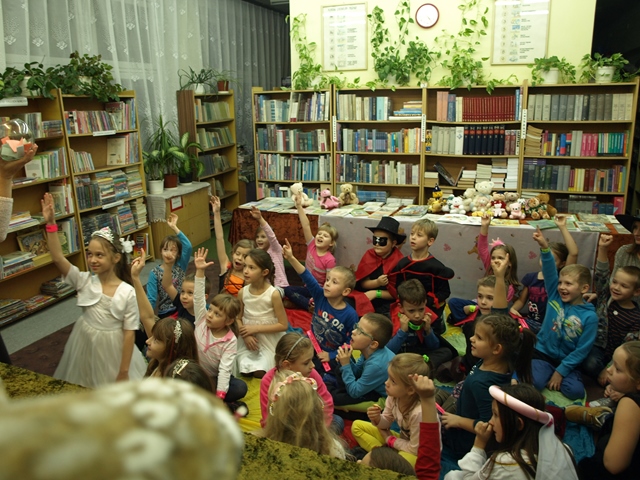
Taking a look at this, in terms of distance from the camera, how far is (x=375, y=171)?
6.11m

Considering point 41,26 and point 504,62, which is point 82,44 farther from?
point 504,62

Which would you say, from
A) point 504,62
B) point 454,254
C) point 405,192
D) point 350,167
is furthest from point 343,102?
point 454,254

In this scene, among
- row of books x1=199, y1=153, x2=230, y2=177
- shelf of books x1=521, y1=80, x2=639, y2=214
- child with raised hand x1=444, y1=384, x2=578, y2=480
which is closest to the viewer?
child with raised hand x1=444, y1=384, x2=578, y2=480

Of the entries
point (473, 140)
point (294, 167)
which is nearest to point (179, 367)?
point (473, 140)

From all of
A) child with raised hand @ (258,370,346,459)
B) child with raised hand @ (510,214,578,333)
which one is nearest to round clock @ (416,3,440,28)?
child with raised hand @ (510,214,578,333)

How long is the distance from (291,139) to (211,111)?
1222mm

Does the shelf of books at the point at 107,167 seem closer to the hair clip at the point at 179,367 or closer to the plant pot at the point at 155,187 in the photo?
the plant pot at the point at 155,187

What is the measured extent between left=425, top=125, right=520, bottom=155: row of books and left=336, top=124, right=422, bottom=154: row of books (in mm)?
164

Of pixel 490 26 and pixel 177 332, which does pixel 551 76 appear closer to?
pixel 490 26

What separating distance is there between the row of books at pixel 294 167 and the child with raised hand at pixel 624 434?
469 cm

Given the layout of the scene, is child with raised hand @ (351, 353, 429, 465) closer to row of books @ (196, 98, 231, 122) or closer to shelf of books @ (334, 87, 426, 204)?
shelf of books @ (334, 87, 426, 204)

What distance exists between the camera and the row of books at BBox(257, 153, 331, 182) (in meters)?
6.38

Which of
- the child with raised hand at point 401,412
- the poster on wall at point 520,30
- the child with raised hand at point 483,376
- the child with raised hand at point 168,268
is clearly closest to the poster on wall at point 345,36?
the poster on wall at point 520,30

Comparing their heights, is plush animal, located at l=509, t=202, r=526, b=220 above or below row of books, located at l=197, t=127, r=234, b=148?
below
